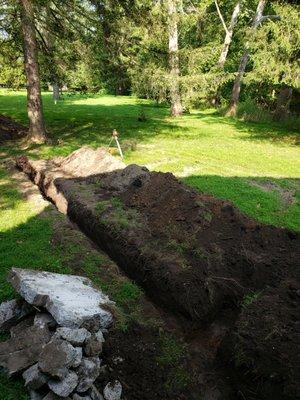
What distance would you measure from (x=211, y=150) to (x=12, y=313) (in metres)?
11.9

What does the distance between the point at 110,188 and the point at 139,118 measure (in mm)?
13812

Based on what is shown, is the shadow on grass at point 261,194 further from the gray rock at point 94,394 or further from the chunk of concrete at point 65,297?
the gray rock at point 94,394

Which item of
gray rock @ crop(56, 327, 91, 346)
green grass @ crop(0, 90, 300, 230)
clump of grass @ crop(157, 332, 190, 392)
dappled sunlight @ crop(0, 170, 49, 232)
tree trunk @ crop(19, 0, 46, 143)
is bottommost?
green grass @ crop(0, 90, 300, 230)

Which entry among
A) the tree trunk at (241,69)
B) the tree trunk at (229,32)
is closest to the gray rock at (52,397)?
the tree trunk at (241,69)

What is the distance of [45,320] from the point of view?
4941 mm

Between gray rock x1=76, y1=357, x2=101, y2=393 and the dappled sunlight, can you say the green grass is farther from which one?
gray rock x1=76, y1=357, x2=101, y2=393

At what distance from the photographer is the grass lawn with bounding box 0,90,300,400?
7.74m

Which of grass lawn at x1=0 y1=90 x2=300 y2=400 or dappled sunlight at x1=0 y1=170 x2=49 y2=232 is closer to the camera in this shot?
grass lawn at x1=0 y1=90 x2=300 y2=400

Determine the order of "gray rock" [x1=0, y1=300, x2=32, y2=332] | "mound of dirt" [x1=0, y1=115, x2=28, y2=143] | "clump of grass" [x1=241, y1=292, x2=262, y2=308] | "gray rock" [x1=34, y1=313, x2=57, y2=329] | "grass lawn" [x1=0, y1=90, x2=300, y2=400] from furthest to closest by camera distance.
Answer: "mound of dirt" [x1=0, y1=115, x2=28, y2=143]
"grass lawn" [x1=0, y1=90, x2=300, y2=400]
"clump of grass" [x1=241, y1=292, x2=262, y2=308]
"gray rock" [x1=0, y1=300, x2=32, y2=332]
"gray rock" [x1=34, y1=313, x2=57, y2=329]

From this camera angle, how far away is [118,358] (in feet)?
16.6

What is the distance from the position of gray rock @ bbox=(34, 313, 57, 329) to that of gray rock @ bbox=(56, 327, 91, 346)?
32 cm

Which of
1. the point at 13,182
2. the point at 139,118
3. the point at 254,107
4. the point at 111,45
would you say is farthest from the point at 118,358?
the point at 254,107

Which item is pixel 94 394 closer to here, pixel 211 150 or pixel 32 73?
pixel 211 150

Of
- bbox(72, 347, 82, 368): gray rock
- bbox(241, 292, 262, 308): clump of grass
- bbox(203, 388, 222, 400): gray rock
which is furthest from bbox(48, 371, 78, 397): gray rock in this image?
bbox(241, 292, 262, 308): clump of grass
